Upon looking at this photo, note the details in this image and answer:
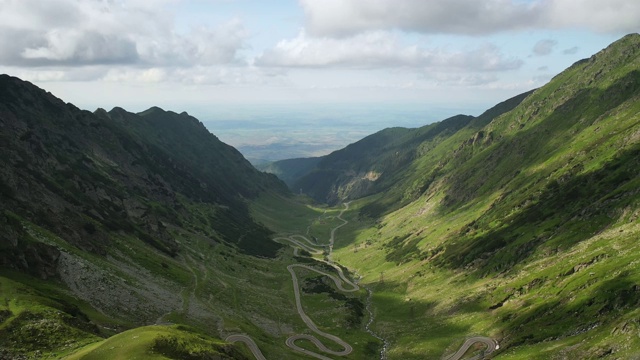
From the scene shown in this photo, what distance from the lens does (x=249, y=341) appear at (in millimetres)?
113250

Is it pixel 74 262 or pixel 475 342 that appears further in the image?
pixel 74 262

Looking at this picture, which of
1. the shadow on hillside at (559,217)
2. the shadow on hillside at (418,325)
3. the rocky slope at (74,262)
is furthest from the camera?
the shadow on hillside at (559,217)

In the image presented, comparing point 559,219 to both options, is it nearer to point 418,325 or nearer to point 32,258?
point 418,325

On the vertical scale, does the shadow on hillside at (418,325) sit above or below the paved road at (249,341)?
below

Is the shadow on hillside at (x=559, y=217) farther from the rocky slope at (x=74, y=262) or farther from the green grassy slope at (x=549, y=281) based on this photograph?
the rocky slope at (x=74, y=262)

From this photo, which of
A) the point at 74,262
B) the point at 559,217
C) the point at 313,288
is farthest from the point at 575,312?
the point at 313,288

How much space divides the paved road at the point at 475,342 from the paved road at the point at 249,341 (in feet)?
143

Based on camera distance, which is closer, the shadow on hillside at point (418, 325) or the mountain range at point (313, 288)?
the mountain range at point (313, 288)

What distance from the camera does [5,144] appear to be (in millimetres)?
165000

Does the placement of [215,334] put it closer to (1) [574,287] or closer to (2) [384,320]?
(2) [384,320]

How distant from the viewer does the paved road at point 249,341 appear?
348 feet

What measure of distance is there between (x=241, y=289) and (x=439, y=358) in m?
86.0

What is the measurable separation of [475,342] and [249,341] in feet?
178

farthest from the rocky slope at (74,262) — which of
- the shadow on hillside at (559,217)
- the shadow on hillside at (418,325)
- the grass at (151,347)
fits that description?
the shadow on hillside at (559,217)
